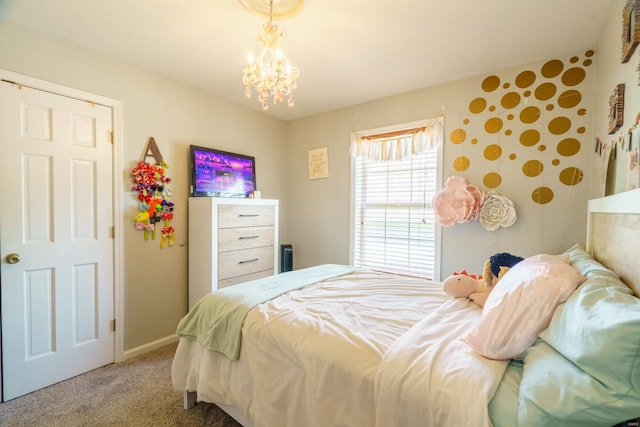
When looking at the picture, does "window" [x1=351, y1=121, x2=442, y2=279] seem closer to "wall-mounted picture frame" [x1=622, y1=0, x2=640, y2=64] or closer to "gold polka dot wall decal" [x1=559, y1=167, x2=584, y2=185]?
"gold polka dot wall decal" [x1=559, y1=167, x2=584, y2=185]

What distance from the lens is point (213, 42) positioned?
6.71 ft

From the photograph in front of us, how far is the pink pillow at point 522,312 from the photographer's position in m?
0.94

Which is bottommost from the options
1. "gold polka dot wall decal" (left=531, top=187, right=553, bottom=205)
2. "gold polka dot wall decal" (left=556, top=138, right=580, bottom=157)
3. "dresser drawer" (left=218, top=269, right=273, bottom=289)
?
"dresser drawer" (left=218, top=269, right=273, bottom=289)

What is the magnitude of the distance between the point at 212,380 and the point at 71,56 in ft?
8.20

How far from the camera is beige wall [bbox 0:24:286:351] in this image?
201 centimetres

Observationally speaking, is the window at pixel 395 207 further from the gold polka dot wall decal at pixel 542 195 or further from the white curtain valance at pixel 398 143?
the gold polka dot wall decal at pixel 542 195

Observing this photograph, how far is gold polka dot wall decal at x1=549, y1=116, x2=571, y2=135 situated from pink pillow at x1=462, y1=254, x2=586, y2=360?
1.73 meters

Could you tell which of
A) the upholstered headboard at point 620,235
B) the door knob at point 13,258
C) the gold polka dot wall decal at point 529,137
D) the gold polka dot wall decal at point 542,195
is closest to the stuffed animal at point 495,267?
the upholstered headboard at point 620,235

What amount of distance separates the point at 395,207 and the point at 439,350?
215 cm

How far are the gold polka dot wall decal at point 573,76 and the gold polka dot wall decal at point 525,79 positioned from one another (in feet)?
0.65

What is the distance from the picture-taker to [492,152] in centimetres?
A: 249

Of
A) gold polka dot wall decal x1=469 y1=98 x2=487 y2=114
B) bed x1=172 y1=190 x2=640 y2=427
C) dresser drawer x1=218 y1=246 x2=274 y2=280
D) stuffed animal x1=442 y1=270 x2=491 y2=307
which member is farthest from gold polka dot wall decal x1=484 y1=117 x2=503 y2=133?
dresser drawer x1=218 y1=246 x2=274 y2=280

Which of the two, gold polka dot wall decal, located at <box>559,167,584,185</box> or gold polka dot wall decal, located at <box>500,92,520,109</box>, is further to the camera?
gold polka dot wall decal, located at <box>500,92,520,109</box>

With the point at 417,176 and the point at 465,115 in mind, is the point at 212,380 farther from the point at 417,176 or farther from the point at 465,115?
the point at 465,115
